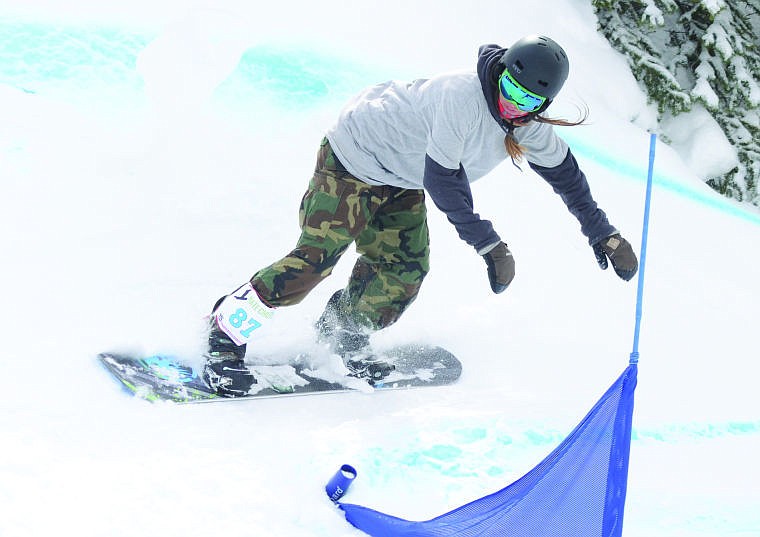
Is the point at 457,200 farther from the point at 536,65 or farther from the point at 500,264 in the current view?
the point at 536,65

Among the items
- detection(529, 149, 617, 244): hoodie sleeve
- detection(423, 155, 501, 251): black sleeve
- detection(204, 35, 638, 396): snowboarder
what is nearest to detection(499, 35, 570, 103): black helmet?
detection(204, 35, 638, 396): snowboarder

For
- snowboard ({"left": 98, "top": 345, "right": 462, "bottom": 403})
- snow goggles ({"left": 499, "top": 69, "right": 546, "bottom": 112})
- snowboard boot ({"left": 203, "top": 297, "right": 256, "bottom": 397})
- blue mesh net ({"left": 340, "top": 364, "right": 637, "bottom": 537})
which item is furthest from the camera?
snowboard boot ({"left": 203, "top": 297, "right": 256, "bottom": 397})

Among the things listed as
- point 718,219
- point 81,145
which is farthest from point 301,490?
point 718,219

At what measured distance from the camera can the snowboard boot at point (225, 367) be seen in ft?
9.70

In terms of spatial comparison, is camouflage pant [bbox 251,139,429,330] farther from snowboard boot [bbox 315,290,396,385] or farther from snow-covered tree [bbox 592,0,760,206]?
snow-covered tree [bbox 592,0,760,206]

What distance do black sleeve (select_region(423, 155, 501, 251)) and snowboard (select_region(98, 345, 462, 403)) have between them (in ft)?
2.93

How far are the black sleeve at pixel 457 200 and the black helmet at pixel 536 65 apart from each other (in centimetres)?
39

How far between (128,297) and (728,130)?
9.20 meters

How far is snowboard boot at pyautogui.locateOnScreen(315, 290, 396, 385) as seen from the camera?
3.43 m

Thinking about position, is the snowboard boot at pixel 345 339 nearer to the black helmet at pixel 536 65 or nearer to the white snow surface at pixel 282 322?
the white snow surface at pixel 282 322

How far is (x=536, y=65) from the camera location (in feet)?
8.08

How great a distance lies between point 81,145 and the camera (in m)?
4.49

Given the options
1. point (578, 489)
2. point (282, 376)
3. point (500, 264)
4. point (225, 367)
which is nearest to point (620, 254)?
point (500, 264)

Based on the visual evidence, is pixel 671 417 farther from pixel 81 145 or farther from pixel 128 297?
pixel 81 145
